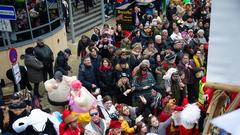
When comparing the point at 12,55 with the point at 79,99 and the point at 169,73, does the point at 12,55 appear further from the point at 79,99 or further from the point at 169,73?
the point at 169,73

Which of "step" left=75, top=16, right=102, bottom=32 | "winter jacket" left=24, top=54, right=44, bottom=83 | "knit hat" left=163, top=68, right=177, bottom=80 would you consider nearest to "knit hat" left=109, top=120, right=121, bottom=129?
"knit hat" left=163, top=68, right=177, bottom=80

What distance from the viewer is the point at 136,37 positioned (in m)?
10.9

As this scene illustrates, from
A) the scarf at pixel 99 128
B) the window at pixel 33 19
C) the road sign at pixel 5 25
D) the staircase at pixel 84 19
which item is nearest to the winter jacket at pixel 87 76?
the road sign at pixel 5 25

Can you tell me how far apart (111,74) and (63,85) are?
3.62ft

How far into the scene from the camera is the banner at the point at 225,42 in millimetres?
2059

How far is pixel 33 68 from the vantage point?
9320 millimetres

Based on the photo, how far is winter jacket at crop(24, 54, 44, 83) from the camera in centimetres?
927

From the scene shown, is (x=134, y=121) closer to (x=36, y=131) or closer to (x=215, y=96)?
(x=36, y=131)

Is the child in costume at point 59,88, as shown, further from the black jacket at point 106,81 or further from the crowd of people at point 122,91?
the black jacket at point 106,81

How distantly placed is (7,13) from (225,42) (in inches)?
264

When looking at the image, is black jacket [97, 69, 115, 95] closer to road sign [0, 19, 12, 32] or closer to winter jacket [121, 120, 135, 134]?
winter jacket [121, 120, 135, 134]

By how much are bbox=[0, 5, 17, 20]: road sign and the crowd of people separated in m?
1.49

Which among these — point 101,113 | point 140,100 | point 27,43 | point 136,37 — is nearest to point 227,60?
point 101,113

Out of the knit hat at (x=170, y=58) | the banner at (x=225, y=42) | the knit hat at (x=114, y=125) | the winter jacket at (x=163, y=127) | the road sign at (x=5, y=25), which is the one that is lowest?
the winter jacket at (x=163, y=127)
